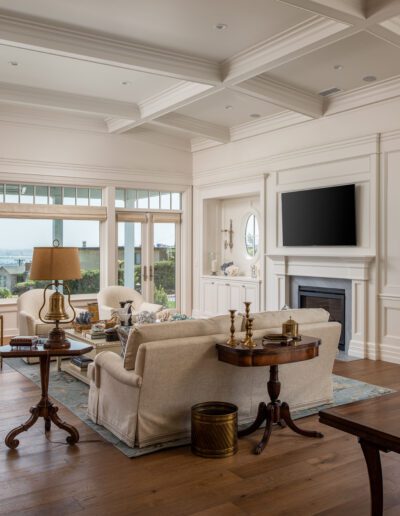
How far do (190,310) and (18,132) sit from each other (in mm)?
4229

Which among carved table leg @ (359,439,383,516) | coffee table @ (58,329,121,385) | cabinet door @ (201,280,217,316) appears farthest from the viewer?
cabinet door @ (201,280,217,316)

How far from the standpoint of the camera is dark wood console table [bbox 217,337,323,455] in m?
3.61

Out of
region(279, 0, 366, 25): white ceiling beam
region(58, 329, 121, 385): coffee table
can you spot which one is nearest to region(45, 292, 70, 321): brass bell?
region(58, 329, 121, 385): coffee table

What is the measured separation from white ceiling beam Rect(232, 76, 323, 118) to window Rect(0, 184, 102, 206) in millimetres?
3453

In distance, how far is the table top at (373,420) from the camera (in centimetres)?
233

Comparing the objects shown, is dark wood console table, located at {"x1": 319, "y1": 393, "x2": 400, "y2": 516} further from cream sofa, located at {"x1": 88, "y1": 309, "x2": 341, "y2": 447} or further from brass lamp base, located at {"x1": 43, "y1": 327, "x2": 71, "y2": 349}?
brass lamp base, located at {"x1": 43, "y1": 327, "x2": 71, "y2": 349}

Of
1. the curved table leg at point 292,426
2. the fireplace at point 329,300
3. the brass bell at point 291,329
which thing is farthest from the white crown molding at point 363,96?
the curved table leg at point 292,426

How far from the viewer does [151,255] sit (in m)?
9.49

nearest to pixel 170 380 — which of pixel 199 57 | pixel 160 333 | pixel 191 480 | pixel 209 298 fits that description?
pixel 160 333

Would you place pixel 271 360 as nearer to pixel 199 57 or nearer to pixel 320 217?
pixel 199 57

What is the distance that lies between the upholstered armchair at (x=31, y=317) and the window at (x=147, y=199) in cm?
263

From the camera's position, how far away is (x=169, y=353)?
3.67 m

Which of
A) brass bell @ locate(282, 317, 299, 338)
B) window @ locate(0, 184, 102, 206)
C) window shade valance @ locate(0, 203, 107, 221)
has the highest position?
window @ locate(0, 184, 102, 206)

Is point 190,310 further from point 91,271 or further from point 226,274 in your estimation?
point 91,271
